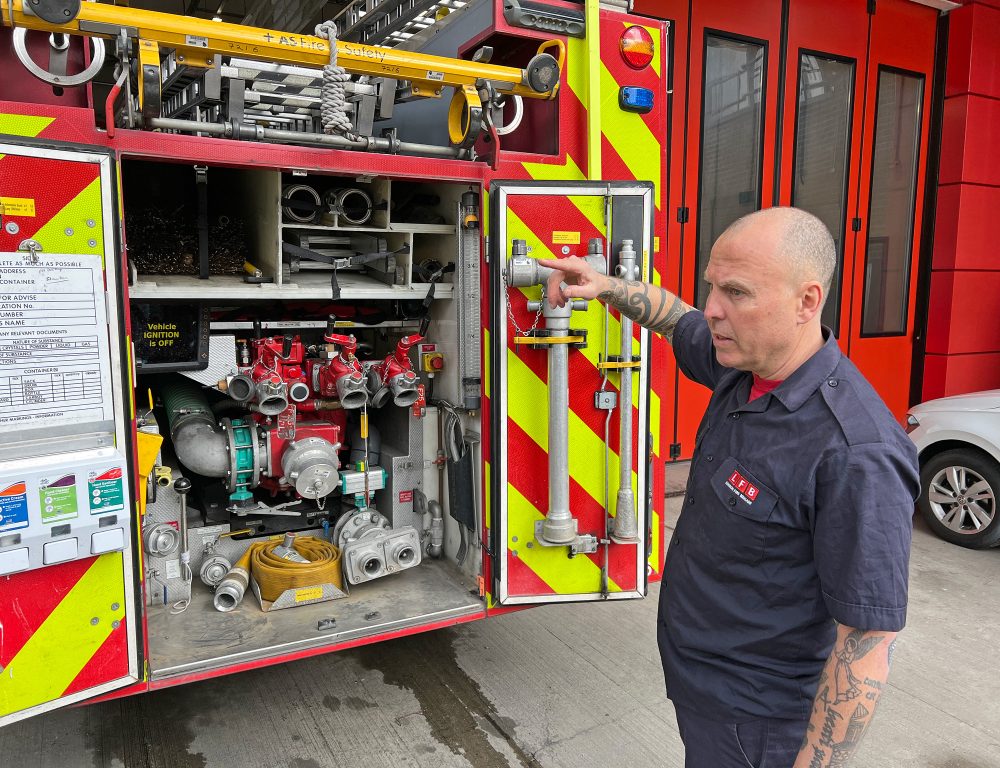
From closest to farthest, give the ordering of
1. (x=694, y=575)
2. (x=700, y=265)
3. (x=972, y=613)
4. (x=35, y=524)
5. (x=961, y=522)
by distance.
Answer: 1. (x=694, y=575)
2. (x=35, y=524)
3. (x=972, y=613)
4. (x=961, y=522)
5. (x=700, y=265)

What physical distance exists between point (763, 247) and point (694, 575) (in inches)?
31.6

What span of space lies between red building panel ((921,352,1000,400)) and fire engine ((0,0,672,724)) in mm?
5765

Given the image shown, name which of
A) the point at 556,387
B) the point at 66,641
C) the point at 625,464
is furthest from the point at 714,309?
the point at 66,641

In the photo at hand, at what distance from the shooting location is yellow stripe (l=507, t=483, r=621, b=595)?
3.09m

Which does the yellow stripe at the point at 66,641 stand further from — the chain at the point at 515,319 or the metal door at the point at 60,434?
the chain at the point at 515,319

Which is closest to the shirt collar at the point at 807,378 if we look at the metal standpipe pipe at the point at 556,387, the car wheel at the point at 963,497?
the metal standpipe pipe at the point at 556,387

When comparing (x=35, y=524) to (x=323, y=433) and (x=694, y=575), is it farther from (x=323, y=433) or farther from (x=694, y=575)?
(x=694, y=575)

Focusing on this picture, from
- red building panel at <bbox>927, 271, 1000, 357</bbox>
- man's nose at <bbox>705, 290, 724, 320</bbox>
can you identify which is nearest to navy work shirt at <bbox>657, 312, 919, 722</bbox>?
man's nose at <bbox>705, 290, 724, 320</bbox>

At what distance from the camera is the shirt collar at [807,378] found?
1.65m

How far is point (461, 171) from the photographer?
292 cm

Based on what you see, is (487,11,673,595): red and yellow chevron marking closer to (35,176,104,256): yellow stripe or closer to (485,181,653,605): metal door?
(485,181,653,605): metal door

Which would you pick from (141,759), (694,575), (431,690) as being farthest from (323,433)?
(694,575)

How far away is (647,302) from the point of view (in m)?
2.50

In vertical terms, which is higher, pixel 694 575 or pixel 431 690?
pixel 694 575
